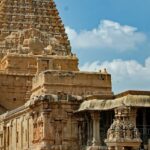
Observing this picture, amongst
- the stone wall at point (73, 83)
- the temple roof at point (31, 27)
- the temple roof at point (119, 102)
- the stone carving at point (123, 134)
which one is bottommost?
the stone carving at point (123, 134)

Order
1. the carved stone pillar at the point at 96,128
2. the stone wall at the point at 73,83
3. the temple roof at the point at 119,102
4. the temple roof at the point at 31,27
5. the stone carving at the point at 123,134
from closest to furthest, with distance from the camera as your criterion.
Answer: the stone carving at the point at 123,134 < the temple roof at the point at 119,102 < the carved stone pillar at the point at 96,128 < the stone wall at the point at 73,83 < the temple roof at the point at 31,27

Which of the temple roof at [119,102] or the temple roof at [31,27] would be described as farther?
the temple roof at [31,27]

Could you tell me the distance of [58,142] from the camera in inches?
2248

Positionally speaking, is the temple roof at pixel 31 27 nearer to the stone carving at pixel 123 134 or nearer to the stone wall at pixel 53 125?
the stone wall at pixel 53 125

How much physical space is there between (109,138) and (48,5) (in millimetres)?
46468

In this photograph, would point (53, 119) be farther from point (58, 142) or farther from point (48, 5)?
point (48, 5)

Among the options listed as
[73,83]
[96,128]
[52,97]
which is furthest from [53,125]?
[73,83]

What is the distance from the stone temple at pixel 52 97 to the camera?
53.5m

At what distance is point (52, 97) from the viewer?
187ft

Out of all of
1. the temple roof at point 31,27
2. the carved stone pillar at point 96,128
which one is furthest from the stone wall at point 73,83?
the temple roof at point 31,27

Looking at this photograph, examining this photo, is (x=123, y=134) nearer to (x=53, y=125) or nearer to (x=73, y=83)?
(x=53, y=125)

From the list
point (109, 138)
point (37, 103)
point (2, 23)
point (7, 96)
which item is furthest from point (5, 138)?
point (109, 138)

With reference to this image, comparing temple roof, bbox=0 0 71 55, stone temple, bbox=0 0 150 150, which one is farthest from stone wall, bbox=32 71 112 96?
temple roof, bbox=0 0 71 55

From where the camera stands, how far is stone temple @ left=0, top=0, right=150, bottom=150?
53469 mm
